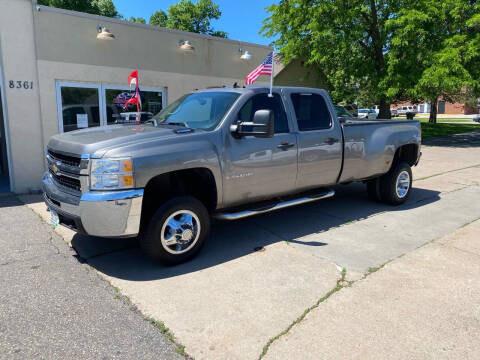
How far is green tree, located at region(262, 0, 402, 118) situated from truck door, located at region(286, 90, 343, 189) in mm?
11588

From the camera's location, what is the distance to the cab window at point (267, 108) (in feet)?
15.2

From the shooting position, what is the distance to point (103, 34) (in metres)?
8.45

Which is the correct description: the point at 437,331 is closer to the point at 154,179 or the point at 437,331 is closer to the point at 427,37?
the point at 154,179

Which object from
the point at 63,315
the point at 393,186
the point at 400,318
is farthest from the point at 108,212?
the point at 393,186

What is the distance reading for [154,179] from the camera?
4.02 metres

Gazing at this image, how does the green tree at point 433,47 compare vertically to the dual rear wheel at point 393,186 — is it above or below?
above

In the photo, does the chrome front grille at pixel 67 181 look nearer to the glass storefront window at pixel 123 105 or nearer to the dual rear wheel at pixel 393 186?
the glass storefront window at pixel 123 105

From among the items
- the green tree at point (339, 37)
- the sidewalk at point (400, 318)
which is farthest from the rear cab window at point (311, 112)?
the green tree at point (339, 37)

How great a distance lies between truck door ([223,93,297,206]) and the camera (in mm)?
4305

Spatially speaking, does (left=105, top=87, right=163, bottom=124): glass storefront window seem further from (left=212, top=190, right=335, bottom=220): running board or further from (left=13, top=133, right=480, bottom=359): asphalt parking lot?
(left=212, top=190, right=335, bottom=220): running board

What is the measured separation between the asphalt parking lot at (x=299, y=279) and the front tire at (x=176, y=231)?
18cm

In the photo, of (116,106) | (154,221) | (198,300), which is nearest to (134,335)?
(198,300)

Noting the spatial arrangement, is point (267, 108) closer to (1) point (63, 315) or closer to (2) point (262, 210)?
(2) point (262, 210)

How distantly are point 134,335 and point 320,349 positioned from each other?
1.43m
